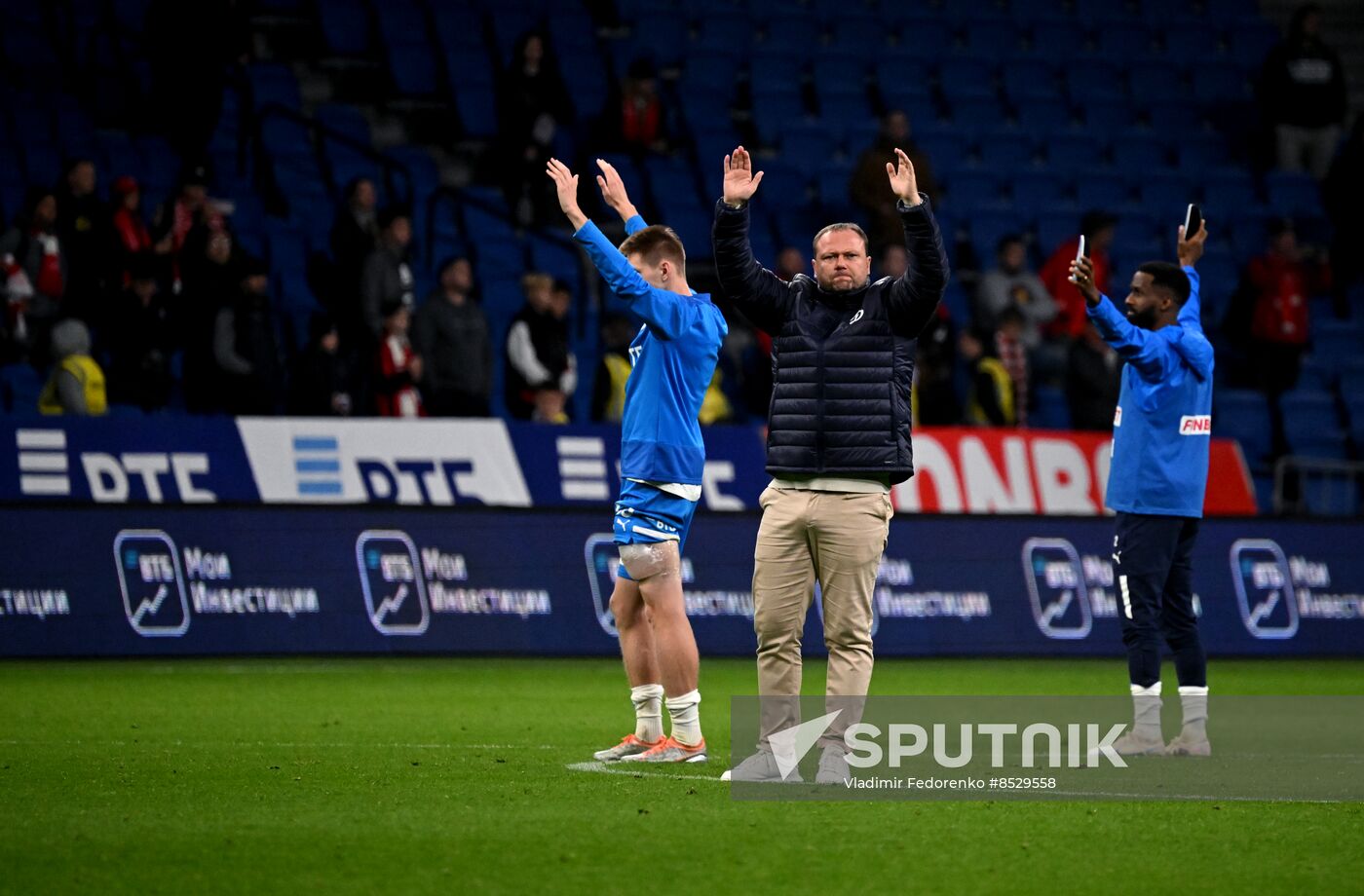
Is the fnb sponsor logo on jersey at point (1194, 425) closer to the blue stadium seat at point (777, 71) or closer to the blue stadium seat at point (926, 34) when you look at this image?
the blue stadium seat at point (777, 71)

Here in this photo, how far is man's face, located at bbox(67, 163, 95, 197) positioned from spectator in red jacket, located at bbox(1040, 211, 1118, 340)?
33.4ft

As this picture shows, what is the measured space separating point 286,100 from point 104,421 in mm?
7191

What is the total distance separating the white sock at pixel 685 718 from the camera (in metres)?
9.72

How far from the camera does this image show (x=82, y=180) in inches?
733

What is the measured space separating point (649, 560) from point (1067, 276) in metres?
14.1

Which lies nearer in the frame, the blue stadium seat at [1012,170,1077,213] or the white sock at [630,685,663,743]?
the white sock at [630,685,663,743]

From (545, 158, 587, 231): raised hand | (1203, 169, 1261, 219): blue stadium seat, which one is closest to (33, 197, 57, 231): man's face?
(545, 158, 587, 231): raised hand

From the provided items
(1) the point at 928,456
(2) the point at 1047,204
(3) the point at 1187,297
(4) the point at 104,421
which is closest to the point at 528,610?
(4) the point at 104,421

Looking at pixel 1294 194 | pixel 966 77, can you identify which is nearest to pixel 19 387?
pixel 966 77

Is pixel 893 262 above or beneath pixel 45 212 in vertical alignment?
beneath

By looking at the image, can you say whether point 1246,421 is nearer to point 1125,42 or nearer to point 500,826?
point 1125,42

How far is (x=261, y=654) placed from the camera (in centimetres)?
1628

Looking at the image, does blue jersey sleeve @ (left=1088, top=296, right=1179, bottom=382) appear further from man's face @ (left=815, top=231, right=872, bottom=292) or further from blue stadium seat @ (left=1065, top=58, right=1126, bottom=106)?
blue stadium seat @ (left=1065, top=58, right=1126, bottom=106)

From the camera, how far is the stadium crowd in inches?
727
